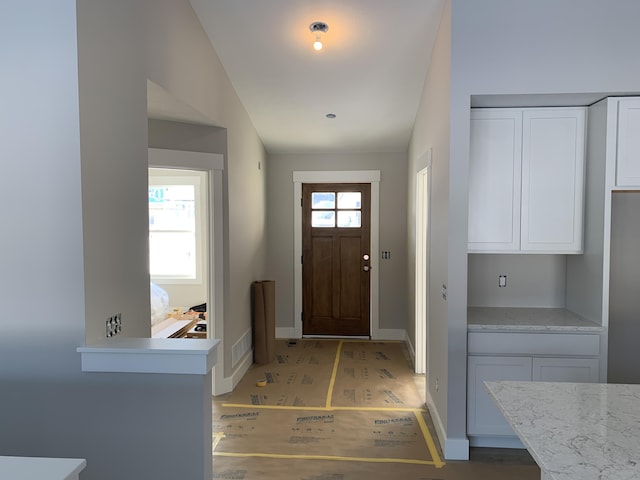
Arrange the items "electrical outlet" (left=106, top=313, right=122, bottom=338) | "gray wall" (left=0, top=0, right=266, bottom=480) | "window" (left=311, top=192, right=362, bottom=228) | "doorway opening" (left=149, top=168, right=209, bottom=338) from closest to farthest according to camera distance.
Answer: "gray wall" (left=0, top=0, right=266, bottom=480), "electrical outlet" (left=106, top=313, right=122, bottom=338), "window" (left=311, top=192, right=362, bottom=228), "doorway opening" (left=149, top=168, right=209, bottom=338)

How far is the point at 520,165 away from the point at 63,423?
2.91 metres

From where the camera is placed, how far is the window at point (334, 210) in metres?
5.35

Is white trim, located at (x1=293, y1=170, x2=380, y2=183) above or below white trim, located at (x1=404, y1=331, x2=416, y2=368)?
above

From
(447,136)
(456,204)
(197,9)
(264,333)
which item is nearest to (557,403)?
(456,204)

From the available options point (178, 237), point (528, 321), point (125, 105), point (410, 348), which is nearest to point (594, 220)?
point (528, 321)

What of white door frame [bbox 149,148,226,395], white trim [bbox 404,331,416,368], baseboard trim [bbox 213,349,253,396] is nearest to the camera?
white door frame [bbox 149,148,226,395]

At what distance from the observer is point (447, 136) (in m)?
2.70

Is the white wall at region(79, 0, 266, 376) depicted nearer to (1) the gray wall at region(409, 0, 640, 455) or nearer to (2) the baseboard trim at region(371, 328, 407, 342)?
(1) the gray wall at region(409, 0, 640, 455)

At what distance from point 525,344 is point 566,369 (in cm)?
30

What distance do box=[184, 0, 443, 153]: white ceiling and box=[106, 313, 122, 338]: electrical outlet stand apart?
85.2 inches

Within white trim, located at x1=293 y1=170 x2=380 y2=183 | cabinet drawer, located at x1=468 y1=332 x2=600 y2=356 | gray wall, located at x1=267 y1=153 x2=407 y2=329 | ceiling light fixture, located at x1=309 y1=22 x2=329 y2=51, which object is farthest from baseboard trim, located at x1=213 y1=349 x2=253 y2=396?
ceiling light fixture, located at x1=309 y1=22 x2=329 y2=51

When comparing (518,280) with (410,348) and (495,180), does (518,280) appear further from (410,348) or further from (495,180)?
(410,348)

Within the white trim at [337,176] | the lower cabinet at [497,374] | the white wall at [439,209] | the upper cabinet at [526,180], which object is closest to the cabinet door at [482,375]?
the lower cabinet at [497,374]

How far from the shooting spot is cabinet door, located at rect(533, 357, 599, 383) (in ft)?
8.77
